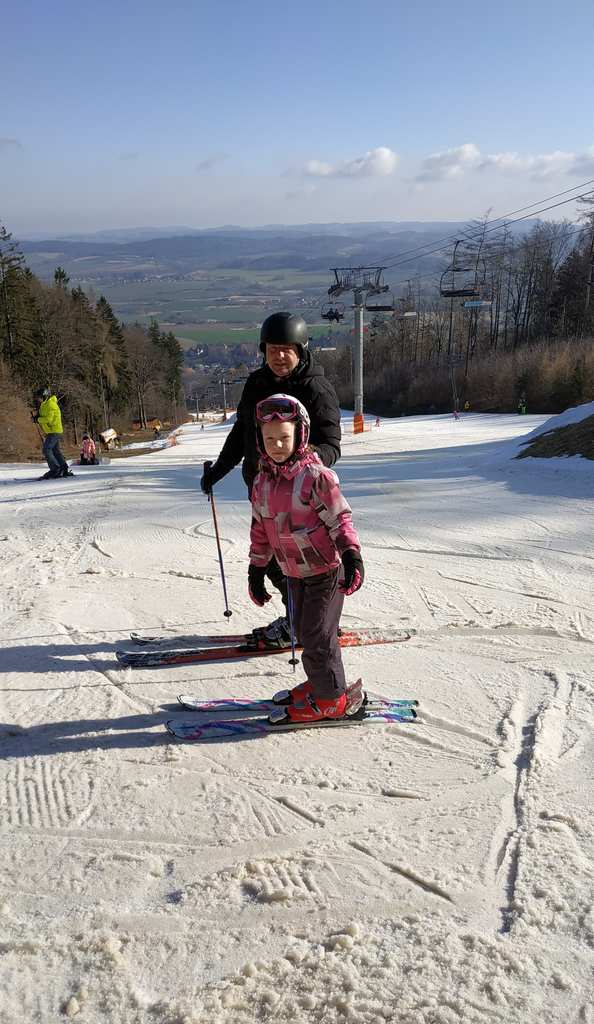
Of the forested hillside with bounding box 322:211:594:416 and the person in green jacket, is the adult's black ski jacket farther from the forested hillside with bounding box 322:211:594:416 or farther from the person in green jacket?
the forested hillside with bounding box 322:211:594:416

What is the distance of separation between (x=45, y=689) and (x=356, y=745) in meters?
1.81

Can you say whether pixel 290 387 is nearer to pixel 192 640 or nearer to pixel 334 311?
pixel 192 640

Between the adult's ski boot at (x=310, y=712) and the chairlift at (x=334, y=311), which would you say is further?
the chairlift at (x=334, y=311)

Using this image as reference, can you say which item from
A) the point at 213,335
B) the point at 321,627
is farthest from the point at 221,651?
the point at 213,335

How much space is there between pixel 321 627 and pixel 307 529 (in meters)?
0.46

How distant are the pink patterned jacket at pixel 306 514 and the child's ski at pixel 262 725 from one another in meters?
0.81

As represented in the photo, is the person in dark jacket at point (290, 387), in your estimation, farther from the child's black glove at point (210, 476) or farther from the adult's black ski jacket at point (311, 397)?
the child's black glove at point (210, 476)

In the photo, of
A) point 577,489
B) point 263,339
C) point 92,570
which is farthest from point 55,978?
point 577,489

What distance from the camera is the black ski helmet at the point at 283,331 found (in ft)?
11.6

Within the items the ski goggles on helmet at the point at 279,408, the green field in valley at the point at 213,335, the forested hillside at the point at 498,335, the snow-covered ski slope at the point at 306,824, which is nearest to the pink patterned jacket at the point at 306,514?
the ski goggles on helmet at the point at 279,408

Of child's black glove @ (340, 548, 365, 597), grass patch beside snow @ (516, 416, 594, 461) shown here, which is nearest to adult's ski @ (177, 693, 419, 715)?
child's black glove @ (340, 548, 365, 597)

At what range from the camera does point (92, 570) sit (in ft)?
20.2

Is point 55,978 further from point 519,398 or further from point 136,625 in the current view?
point 519,398

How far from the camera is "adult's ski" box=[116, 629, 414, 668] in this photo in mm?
4188
